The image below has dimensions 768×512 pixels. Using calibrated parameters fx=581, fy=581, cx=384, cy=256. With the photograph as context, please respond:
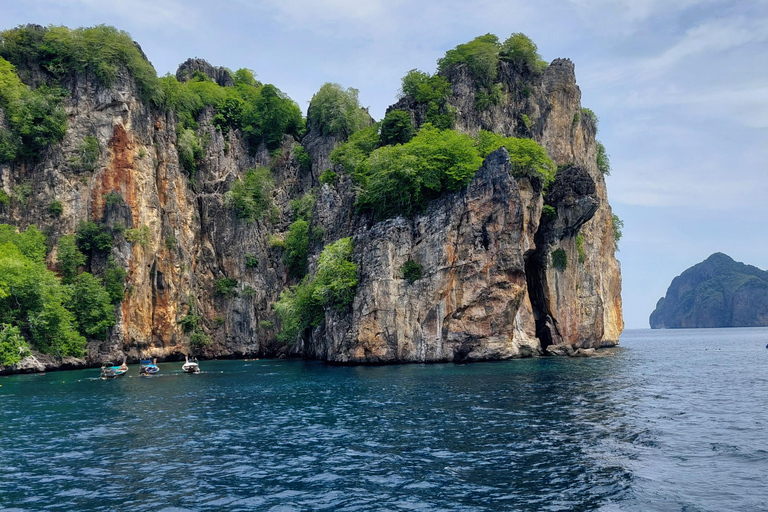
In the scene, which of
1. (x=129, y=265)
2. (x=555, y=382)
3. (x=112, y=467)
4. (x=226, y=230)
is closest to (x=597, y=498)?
(x=112, y=467)

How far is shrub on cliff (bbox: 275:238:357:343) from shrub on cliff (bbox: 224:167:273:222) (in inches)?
860

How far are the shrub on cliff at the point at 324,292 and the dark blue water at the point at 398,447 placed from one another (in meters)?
21.3

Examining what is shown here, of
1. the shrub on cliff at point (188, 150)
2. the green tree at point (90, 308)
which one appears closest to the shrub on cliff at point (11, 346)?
the green tree at point (90, 308)

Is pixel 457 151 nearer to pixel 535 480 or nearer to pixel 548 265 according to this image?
pixel 548 265

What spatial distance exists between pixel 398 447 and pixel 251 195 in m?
76.7

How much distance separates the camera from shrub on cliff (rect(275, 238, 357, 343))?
6444cm

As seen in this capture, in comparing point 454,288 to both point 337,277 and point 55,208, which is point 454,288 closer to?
point 337,277

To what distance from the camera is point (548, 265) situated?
7462 centimetres

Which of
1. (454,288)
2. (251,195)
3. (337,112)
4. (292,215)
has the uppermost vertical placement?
(337,112)

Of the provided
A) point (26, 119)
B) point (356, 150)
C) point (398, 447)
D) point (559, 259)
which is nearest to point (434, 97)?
point (356, 150)

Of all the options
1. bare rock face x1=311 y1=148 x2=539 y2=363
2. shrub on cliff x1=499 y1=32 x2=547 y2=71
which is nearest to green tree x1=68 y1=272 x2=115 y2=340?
bare rock face x1=311 y1=148 x2=539 y2=363

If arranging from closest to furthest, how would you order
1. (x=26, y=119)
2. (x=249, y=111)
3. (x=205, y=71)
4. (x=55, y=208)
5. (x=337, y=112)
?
(x=55, y=208) → (x=26, y=119) → (x=337, y=112) → (x=249, y=111) → (x=205, y=71)

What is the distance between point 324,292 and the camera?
213 feet

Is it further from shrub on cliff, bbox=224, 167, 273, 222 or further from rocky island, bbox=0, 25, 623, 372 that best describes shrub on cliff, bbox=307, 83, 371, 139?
shrub on cliff, bbox=224, 167, 273, 222
